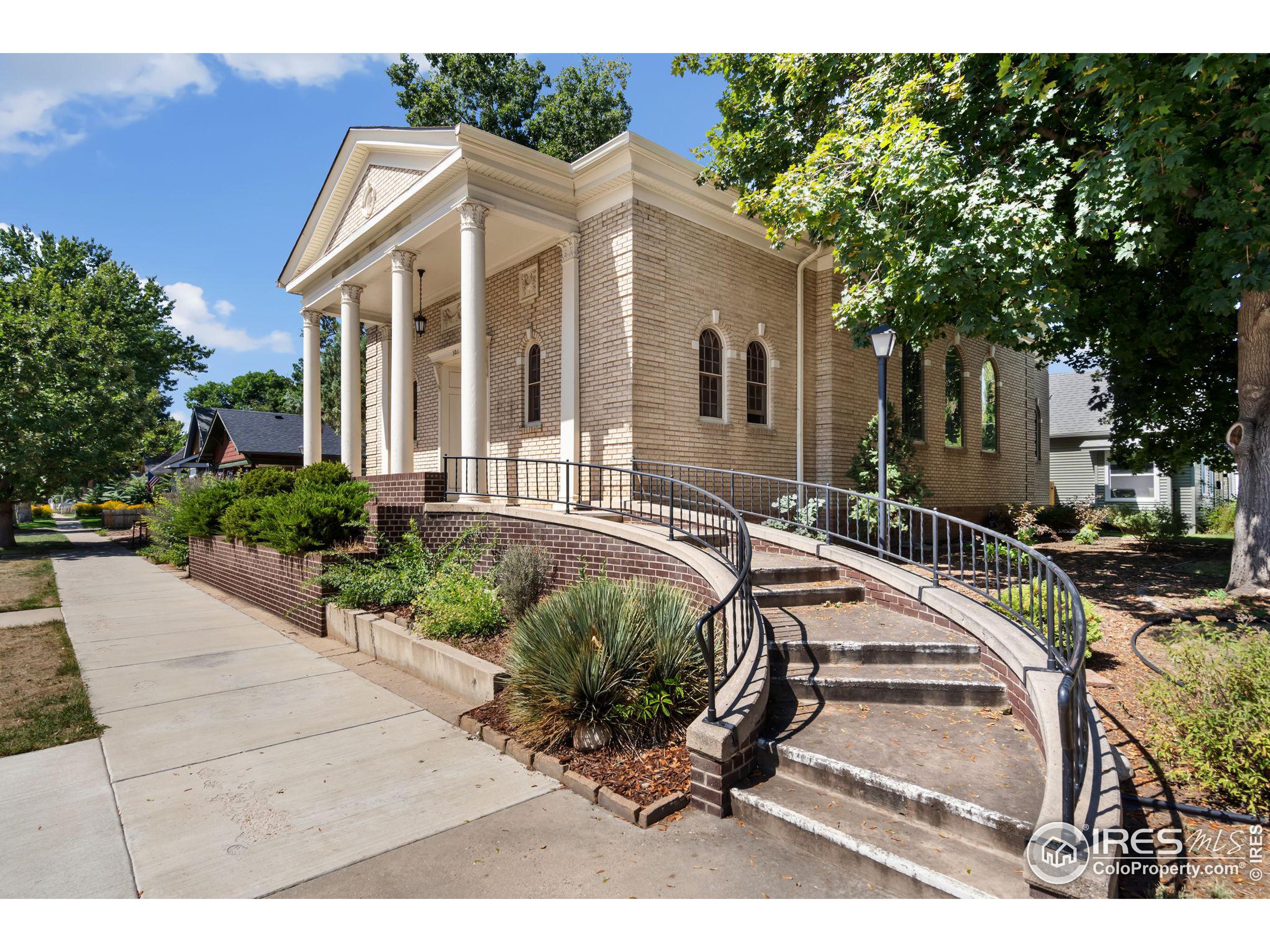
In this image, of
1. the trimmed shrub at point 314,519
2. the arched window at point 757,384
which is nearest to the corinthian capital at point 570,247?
the arched window at point 757,384

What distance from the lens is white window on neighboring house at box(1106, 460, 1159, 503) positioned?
77.9 ft

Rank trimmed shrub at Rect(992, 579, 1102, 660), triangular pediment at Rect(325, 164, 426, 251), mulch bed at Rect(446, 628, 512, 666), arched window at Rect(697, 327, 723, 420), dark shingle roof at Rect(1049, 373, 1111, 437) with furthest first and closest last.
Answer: dark shingle roof at Rect(1049, 373, 1111, 437), triangular pediment at Rect(325, 164, 426, 251), arched window at Rect(697, 327, 723, 420), mulch bed at Rect(446, 628, 512, 666), trimmed shrub at Rect(992, 579, 1102, 660)

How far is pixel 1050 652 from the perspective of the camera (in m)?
4.41

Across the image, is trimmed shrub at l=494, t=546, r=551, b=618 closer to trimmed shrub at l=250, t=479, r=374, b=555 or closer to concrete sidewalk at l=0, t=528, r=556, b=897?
concrete sidewalk at l=0, t=528, r=556, b=897

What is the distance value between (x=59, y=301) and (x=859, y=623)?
89.9 feet

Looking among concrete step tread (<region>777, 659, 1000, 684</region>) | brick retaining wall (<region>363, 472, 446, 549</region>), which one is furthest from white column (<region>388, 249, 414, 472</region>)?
concrete step tread (<region>777, 659, 1000, 684</region>)

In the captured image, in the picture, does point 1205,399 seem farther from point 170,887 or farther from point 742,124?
point 170,887

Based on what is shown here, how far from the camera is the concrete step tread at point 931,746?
11.3 feet

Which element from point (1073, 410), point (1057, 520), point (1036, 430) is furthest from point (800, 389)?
point (1073, 410)

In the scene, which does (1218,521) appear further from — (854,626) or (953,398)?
(854,626)

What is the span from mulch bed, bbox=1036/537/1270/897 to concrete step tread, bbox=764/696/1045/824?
1.76 feet

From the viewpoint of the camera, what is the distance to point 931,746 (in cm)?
402

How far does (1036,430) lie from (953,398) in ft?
18.1

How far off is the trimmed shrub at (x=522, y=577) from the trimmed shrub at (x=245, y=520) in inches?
203
